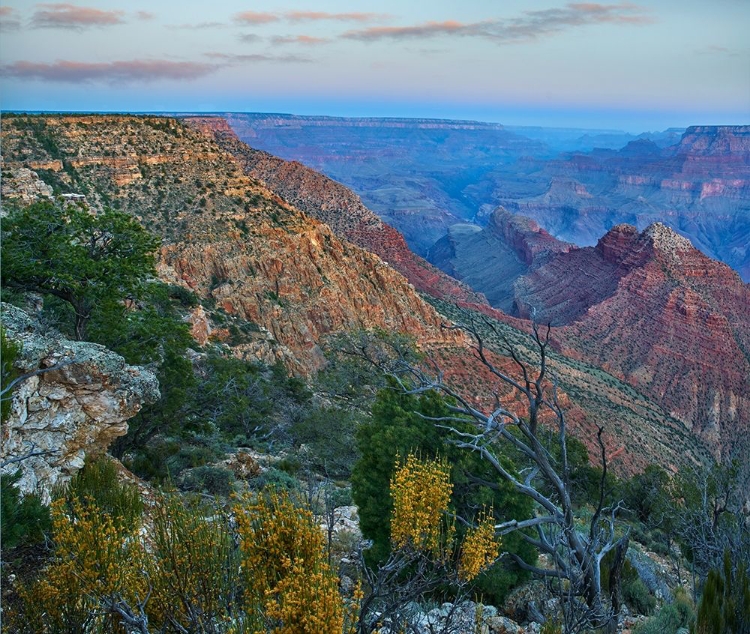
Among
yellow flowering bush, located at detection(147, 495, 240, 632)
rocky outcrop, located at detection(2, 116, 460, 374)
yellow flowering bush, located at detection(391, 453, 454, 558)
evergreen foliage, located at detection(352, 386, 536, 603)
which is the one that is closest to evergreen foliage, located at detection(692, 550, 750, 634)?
evergreen foliage, located at detection(352, 386, 536, 603)

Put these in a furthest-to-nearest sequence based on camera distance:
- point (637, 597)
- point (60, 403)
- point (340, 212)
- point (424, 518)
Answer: point (340, 212) < point (637, 597) < point (60, 403) < point (424, 518)

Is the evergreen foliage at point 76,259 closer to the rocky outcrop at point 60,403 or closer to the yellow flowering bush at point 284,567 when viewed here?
the rocky outcrop at point 60,403

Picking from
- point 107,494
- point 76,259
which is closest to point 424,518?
point 107,494

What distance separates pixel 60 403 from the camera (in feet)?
27.8

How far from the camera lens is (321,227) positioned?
4119 centimetres

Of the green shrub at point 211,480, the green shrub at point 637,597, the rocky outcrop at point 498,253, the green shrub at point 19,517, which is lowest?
the rocky outcrop at point 498,253

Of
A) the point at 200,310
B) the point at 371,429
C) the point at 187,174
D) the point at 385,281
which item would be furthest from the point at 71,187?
the point at 371,429

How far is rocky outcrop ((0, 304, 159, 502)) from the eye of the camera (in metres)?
7.52

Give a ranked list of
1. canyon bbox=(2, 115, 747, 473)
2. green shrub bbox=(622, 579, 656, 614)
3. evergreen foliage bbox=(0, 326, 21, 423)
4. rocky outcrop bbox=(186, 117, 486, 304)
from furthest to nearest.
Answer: rocky outcrop bbox=(186, 117, 486, 304) → canyon bbox=(2, 115, 747, 473) → green shrub bbox=(622, 579, 656, 614) → evergreen foliage bbox=(0, 326, 21, 423)

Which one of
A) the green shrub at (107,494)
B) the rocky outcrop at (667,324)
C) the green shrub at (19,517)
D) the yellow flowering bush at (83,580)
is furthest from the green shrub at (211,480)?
the rocky outcrop at (667,324)

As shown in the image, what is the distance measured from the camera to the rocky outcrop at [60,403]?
7516 millimetres

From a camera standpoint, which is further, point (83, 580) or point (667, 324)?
point (667, 324)

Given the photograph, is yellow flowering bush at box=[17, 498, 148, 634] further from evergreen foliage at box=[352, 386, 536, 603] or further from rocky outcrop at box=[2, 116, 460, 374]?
rocky outcrop at box=[2, 116, 460, 374]

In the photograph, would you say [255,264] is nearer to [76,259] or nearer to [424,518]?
[76,259]
